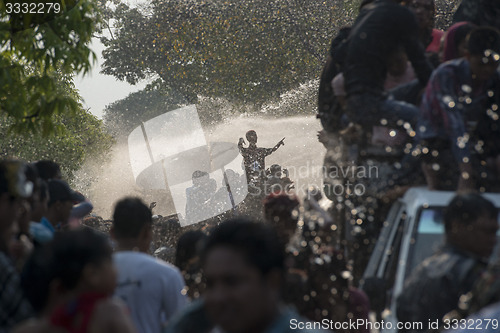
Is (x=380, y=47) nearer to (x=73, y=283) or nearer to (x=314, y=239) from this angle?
(x=314, y=239)

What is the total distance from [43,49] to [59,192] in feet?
5.53

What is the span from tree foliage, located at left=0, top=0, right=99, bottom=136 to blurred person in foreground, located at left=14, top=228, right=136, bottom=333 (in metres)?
4.16

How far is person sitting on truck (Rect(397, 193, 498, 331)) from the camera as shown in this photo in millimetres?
3945

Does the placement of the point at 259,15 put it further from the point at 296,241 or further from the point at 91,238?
the point at 91,238

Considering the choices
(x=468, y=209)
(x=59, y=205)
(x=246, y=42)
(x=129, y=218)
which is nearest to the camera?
(x=468, y=209)

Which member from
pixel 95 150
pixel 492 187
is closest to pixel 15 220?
pixel 492 187

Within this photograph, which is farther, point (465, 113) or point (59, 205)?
point (59, 205)

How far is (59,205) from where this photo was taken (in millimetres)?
6246

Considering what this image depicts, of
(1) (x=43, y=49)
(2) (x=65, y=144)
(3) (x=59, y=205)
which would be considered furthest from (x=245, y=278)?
(2) (x=65, y=144)

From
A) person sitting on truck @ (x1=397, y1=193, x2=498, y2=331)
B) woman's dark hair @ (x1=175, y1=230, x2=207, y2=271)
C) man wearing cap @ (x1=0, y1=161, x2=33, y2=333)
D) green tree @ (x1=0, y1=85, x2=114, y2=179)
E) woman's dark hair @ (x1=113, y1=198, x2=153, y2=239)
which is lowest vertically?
green tree @ (x1=0, y1=85, x2=114, y2=179)

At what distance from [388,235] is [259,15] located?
28337 millimetres

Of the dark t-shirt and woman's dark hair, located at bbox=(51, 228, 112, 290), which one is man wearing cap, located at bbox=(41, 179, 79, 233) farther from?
woman's dark hair, located at bbox=(51, 228, 112, 290)

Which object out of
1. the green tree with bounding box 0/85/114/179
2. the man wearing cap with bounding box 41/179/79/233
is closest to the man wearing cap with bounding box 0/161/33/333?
the man wearing cap with bounding box 41/179/79/233

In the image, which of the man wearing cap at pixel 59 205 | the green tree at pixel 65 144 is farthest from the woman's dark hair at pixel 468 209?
the green tree at pixel 65 144
